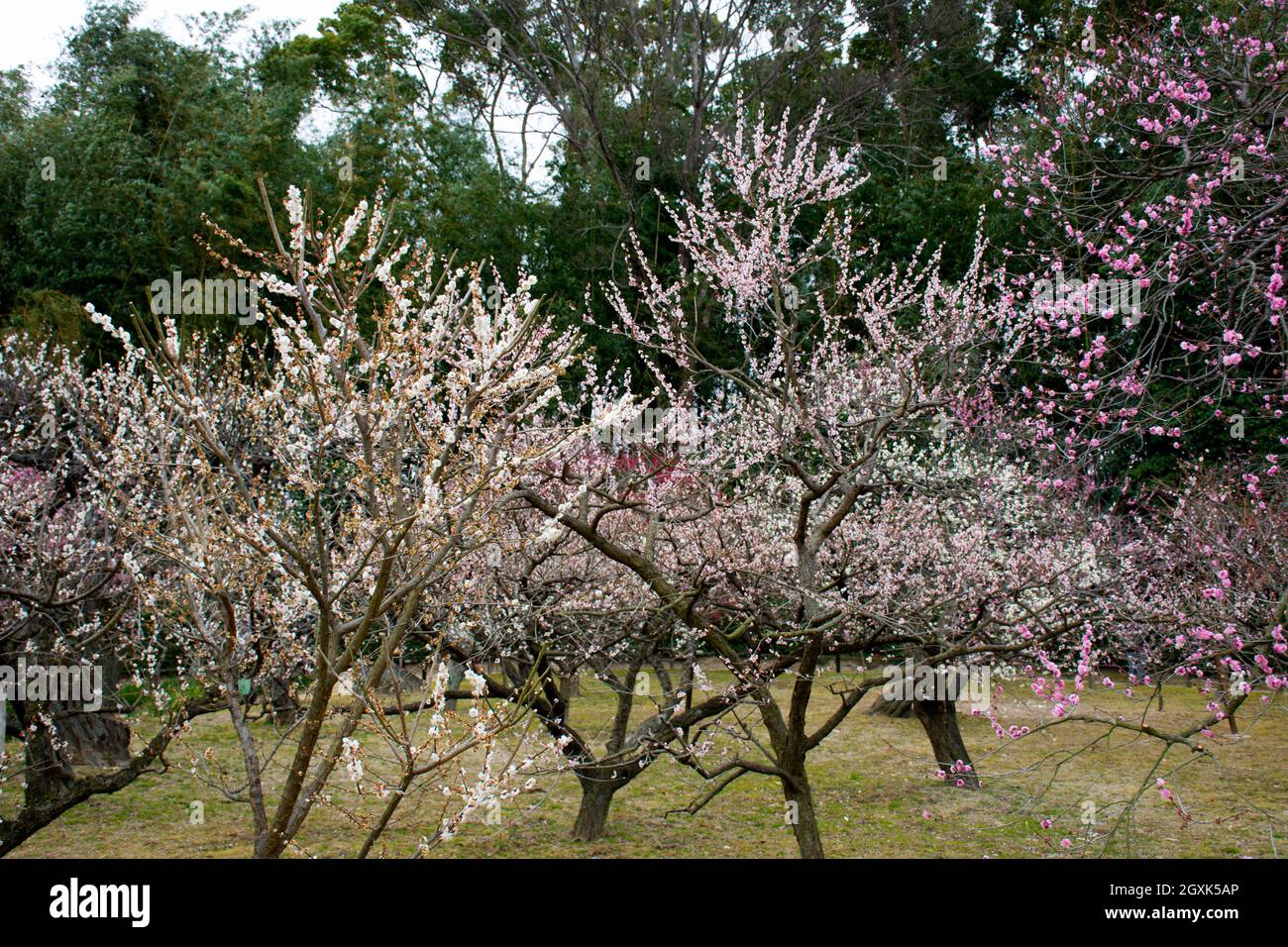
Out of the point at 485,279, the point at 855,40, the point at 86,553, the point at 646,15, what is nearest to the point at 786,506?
the point at 86,553

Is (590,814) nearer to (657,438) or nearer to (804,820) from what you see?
(804,820)

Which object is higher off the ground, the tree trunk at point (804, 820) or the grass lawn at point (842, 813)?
the tree trunk at point (804, 820)

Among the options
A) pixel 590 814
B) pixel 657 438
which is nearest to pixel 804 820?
pixel 590 814

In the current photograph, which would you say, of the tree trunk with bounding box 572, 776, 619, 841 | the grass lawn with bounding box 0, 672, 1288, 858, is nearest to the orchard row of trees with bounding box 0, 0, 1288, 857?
the tree trunk with bounding box 572, 776, 619, 841

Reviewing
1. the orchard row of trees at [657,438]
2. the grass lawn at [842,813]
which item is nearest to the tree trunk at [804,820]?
the orchard row of trees at [657,438]

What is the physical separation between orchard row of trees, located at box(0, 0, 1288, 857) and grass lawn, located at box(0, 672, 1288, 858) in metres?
0.38

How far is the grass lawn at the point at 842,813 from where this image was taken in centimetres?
741

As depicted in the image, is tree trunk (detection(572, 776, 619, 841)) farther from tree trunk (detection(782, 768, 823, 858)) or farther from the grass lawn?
tree trunk (detection(782, 768, 823, 858))

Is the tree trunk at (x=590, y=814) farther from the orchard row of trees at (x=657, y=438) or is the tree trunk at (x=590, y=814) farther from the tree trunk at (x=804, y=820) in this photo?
the tree trunk at (x=804, y=820)

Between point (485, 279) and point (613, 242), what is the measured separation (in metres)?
2.69

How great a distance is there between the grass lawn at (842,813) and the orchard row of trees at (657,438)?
376mm

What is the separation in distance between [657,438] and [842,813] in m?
3.73

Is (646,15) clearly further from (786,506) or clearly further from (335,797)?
(335,797)

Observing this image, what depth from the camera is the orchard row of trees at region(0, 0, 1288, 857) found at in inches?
141
